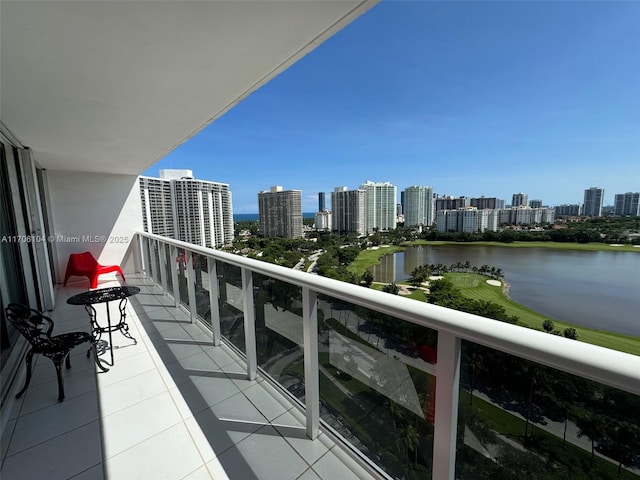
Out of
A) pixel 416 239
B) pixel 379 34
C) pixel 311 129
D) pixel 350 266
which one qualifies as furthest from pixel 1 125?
pixel 416 239

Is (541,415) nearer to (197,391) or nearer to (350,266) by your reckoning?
(197,391)

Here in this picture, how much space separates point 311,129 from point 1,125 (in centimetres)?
2760

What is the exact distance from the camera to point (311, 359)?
66.0 inches

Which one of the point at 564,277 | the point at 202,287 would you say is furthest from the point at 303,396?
the point at 564,277

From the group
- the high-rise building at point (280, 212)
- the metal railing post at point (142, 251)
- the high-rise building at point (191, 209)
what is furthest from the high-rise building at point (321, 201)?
the metal railing post at point (142, 251)

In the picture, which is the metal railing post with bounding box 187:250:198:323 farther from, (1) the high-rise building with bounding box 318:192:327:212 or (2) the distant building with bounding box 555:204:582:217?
(1) the high-rise building with bounding box 318:192:327:212

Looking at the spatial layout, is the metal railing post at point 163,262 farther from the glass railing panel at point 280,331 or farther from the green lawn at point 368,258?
the green lawn at point 368,258

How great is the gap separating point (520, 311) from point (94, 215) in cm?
3034

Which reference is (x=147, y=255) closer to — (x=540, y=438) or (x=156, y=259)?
(x=156, y=259)

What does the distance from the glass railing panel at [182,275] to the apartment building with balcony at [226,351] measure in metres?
0.47

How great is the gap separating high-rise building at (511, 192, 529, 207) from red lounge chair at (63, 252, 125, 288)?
58.2 metres

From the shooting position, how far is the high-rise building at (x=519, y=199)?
158ft

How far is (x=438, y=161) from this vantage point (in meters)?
36.5

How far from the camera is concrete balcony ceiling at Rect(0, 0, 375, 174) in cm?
144
